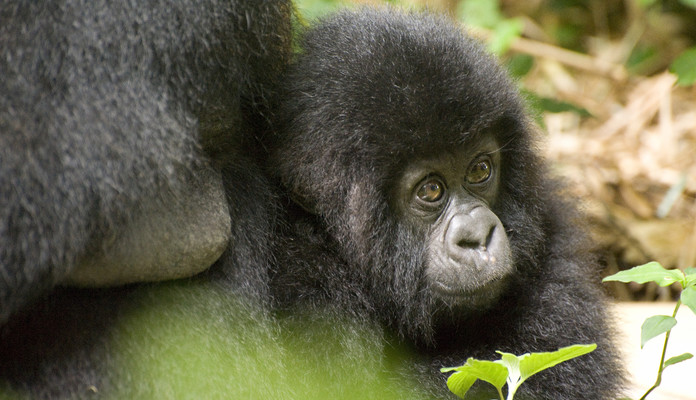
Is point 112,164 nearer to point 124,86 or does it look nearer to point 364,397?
point 124,86

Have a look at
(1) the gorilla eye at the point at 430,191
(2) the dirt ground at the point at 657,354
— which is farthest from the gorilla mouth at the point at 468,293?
(2) the dirt ground at the point at 657,354

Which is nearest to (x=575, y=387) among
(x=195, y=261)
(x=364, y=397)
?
(x=364, y=397)

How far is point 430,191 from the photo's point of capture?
252 cm

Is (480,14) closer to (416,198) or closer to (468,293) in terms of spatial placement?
(416,198)

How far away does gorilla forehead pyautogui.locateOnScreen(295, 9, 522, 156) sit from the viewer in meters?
2.40

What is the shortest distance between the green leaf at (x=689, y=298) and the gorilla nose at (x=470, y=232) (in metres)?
0.66

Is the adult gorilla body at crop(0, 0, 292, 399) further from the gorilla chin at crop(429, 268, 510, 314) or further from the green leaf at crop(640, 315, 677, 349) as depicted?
the green leaf at crop(640, 315, 677, 349)

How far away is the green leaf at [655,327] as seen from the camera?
187cm

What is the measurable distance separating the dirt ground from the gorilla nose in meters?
0.91

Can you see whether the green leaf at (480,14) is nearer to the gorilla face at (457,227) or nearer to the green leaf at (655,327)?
the gorilla face at (457,227)

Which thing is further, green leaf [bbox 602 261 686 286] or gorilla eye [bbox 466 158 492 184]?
gorilla eye [bbox 466 158 492 184]

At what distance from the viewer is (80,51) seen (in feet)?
6.05

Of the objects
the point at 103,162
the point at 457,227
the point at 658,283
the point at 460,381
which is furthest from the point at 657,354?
the point at 103,162

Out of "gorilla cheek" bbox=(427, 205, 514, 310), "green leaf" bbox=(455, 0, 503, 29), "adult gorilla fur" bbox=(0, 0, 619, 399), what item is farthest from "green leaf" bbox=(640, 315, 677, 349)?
"green leaf" bbox=(455, 0, 503, 29)
